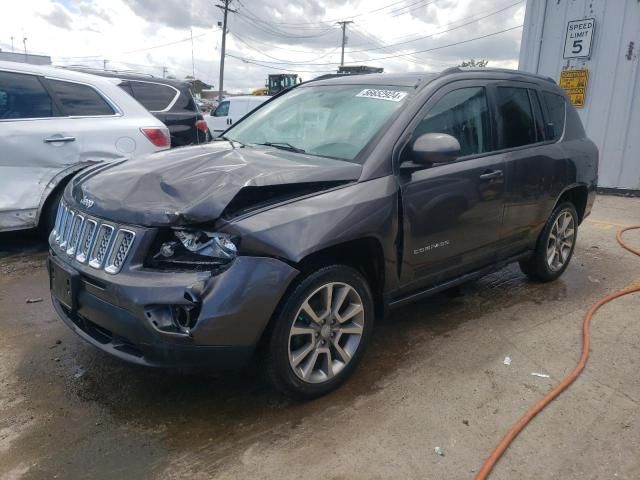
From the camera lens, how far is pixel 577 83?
963 centimetres

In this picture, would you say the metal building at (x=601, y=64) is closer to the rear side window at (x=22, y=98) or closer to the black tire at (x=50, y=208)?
the rear side window at (x=22, y=98)

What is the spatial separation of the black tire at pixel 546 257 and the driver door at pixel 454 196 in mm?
839

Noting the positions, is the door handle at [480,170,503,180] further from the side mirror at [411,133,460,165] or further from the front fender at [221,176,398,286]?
the front fender at [221,176,398,286]

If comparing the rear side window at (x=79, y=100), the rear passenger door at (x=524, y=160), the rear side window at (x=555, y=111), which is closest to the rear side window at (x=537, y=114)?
the rear passenger door at (x=524, y=160)

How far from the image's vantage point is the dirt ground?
8.03 feet

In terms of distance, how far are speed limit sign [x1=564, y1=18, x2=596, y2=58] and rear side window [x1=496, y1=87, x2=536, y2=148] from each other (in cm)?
623

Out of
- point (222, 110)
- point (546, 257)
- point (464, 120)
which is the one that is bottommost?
point (546, 257)

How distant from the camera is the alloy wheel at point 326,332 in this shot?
2799mm

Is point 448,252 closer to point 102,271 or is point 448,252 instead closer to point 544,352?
point 544,352

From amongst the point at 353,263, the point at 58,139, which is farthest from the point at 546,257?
the point at 58,139

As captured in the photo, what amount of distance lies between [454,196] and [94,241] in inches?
84.7

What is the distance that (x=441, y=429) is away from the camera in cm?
273

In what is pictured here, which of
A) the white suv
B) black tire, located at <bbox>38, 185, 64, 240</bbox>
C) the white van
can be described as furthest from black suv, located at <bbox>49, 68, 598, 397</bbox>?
the white van

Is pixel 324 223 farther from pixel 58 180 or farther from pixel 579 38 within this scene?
pixel 579 38
